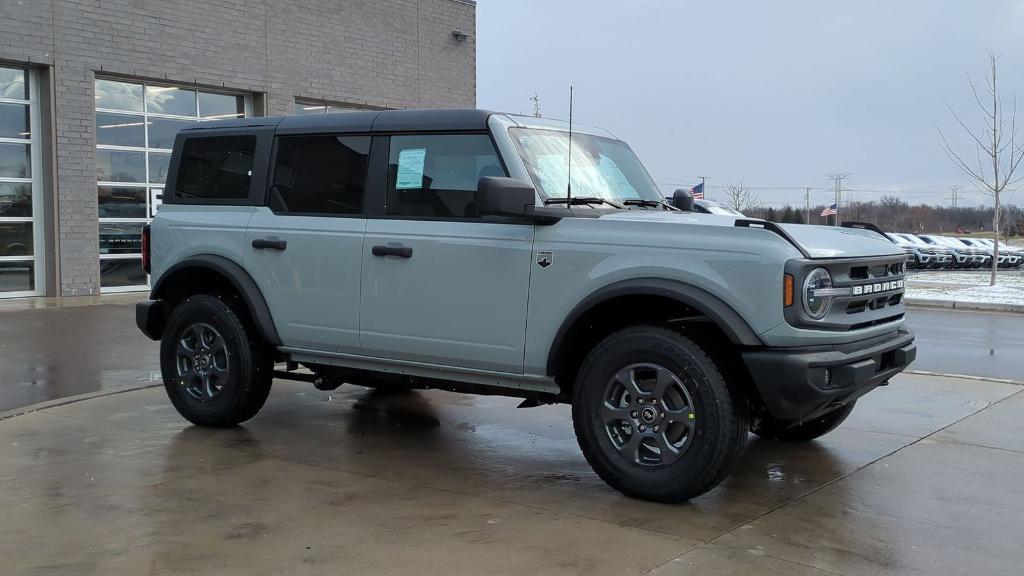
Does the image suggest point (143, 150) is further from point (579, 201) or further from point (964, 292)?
point (964, 292)

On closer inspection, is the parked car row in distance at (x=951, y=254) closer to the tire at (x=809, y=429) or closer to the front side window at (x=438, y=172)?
the tire at (x=809, y=429)

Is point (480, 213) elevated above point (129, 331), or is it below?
above

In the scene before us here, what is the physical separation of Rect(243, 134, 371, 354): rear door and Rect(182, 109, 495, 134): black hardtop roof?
72 millimetres

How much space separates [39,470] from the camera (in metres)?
5.60

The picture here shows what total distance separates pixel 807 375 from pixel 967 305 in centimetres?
1490

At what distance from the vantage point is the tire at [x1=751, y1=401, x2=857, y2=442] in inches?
242

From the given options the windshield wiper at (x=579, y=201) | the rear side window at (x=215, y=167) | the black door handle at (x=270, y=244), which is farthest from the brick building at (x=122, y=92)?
the windshield wiper at (x=579, y=201)

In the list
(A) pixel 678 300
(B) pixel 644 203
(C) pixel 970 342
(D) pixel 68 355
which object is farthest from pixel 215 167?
(C) pixel 970 342

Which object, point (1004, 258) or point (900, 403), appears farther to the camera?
point (1004, 258)

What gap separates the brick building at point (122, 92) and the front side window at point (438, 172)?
10.8 m

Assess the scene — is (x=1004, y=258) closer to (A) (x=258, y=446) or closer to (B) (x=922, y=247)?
(B) (x=922, y=247)

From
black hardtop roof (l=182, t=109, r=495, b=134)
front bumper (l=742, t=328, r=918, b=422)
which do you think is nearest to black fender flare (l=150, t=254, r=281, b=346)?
black hardtop roof (l=182, t=109, r=495, b=134)

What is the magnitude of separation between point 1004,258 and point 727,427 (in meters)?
39.7

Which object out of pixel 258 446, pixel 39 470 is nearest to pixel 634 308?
pixel 258 446
